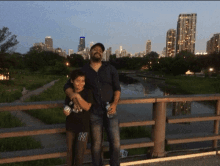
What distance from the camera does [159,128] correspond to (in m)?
2.93

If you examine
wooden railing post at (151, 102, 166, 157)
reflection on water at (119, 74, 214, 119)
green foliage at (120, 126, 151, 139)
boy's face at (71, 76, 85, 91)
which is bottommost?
reflection on water at (119, 74, 214, 119)

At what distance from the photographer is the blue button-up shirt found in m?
2.48

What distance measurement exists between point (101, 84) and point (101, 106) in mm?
322

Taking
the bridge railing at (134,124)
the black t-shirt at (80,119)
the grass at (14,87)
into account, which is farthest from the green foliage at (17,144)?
the grass at (14,87)

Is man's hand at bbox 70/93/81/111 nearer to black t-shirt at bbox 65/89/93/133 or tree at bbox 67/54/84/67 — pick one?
black t-shirt at bbox 65/89/93/133

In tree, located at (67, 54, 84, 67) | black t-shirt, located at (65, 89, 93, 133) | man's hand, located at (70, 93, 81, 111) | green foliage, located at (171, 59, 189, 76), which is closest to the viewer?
man's hand, located at (70, 93, 81, 111)

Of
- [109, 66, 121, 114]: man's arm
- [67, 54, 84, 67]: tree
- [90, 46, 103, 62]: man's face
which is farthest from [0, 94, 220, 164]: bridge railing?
[67, 54, 84, 67]: tree

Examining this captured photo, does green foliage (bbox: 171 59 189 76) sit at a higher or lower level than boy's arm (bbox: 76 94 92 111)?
higher

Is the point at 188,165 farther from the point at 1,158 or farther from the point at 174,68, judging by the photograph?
the point at 174,68

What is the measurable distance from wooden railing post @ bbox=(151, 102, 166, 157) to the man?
0.81 m

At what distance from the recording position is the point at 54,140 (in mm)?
4945

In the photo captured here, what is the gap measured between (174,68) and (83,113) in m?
48.0

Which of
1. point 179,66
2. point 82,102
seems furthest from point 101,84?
point 179,66

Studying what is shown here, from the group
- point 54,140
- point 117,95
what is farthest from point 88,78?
point 54,140
